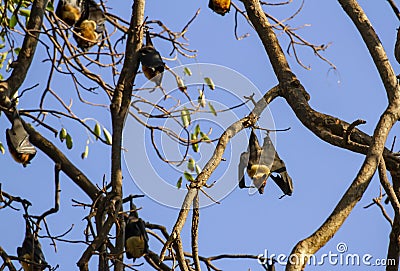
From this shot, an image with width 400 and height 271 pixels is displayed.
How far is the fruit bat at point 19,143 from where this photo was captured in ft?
15.8

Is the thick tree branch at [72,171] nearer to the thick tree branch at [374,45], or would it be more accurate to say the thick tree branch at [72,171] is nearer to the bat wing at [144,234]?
the bat wing at [144,234]

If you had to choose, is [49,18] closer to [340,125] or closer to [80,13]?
[80,13]

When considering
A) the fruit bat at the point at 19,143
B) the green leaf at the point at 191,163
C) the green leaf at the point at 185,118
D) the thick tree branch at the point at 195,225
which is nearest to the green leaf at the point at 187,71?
the green leaf at the point at 185,118

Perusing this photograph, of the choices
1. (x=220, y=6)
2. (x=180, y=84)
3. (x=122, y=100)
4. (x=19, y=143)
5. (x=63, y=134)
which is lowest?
(x=122, y=100)

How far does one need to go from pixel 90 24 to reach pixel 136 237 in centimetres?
159

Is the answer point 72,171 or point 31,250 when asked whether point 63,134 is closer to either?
point 72,171

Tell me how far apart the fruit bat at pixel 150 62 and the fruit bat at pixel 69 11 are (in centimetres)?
90

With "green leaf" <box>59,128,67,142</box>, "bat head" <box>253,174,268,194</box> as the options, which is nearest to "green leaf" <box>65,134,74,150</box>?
"green leaf" <box>59,128,67,142</box>

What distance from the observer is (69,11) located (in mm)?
5641

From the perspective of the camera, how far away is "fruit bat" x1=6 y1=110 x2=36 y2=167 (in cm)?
480

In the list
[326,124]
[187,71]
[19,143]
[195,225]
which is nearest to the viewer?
[195,225]

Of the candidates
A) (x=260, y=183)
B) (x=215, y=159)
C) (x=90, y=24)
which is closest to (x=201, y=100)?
(x=90, y=24)

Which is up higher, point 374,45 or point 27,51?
point 27,51

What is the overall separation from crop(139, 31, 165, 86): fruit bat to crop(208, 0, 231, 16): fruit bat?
0.72 metres
